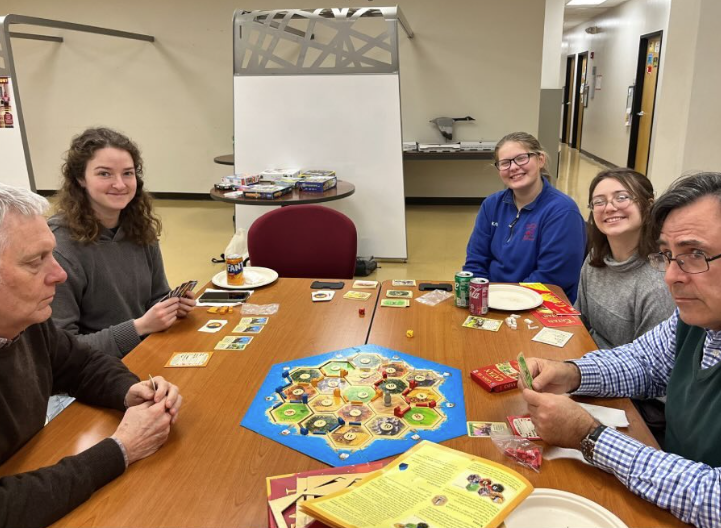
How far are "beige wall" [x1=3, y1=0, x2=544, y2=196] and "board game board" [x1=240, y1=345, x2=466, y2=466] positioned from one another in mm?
5911

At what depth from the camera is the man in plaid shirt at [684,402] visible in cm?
104

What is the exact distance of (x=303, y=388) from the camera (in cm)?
148

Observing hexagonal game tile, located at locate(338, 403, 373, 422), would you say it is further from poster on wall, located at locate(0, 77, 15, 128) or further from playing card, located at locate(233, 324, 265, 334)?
poster on wall, located at locate(0, 77, 15, 128)

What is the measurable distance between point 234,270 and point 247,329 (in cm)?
46

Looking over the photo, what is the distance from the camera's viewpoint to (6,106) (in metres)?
4.04

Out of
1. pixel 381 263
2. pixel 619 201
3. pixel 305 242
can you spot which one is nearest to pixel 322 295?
pixel 305 242

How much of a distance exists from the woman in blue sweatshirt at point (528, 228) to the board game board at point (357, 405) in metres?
1.17

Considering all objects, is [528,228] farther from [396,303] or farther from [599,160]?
[599,160]

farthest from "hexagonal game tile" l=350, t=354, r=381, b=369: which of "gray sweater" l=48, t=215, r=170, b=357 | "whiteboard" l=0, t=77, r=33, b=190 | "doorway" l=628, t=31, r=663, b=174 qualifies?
"doorway" l=628, t=31, r=663, b=174

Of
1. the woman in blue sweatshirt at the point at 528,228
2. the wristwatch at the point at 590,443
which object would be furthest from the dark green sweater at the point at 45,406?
the woman in blue sweatshirt at the point at 528,228

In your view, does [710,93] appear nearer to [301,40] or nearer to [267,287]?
[301,40]

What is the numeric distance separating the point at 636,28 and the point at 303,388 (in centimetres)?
952

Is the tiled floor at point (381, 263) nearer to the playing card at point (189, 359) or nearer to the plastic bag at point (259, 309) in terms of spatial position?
the plastic bag at point (259, 309)

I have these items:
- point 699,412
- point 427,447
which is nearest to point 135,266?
point 427,447
